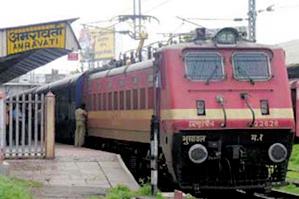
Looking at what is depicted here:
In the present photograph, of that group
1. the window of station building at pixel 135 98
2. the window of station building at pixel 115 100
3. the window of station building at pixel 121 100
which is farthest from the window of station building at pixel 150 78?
the window of station building at pixel 115 100

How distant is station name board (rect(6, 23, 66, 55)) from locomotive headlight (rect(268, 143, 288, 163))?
7.95 meters

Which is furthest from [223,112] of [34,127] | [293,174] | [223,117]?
[293,174]

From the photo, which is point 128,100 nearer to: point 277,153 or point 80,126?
point 277,153

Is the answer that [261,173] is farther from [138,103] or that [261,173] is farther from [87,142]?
[87,142]

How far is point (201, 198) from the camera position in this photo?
1448cm

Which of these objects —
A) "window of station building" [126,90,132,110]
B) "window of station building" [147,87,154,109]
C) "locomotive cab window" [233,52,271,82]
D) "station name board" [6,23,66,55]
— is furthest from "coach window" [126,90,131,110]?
"locomotive cab window" [233,52,271,82]

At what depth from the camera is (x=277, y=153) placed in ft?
43.7

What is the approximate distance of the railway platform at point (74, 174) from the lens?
12.0 meters

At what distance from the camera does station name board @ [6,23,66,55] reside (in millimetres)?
19172

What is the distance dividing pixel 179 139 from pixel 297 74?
20.8m

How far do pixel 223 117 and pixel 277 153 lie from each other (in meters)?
1.29

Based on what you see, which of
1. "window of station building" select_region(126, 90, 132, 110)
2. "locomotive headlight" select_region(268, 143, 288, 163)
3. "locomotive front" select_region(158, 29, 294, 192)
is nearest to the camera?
"locomotive front" select_region(158, 29, 294, 192)

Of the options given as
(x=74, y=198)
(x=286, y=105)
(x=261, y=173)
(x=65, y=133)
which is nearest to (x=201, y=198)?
(x=261, y=173)

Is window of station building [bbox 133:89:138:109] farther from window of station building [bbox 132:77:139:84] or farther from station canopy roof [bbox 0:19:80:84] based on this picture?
station canopy roof [bbox 0:19:80:84]
